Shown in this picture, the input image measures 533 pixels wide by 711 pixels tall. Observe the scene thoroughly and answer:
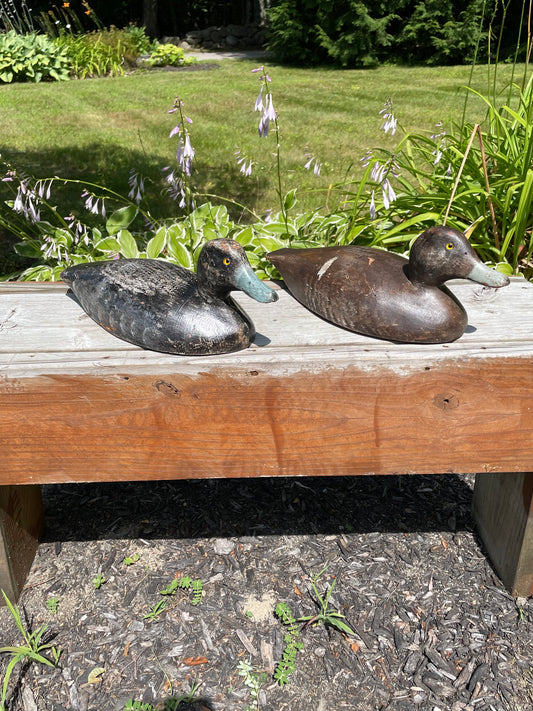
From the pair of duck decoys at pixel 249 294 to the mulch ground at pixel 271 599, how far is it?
0.91 m

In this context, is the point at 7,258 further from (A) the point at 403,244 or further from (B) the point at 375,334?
(B) the point at 375,334

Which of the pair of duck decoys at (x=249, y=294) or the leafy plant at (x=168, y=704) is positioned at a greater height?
the pair of duck decoys at (x=249, y=294)

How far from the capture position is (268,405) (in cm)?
158

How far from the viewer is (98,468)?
1.67m

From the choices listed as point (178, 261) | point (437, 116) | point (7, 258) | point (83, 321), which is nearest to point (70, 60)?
point (437, 116)

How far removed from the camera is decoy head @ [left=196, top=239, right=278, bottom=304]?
1.50 metres

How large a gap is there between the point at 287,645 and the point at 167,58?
12.9 meters

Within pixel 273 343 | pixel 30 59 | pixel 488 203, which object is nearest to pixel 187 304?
pixel 273 343

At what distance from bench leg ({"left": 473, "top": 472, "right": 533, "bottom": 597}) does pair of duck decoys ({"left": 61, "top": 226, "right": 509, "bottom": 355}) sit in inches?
26.0

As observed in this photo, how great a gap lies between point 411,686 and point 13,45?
11690 millimetres

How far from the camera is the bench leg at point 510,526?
187 cm

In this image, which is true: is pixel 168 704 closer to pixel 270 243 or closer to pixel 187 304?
pixel 187 304

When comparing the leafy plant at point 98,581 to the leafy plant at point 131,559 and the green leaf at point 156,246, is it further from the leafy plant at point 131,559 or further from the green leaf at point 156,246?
the green leaf at point 156,246

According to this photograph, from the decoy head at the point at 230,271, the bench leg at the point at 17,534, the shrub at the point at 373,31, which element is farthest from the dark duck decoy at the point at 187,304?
the shrub at the point at 373,31
